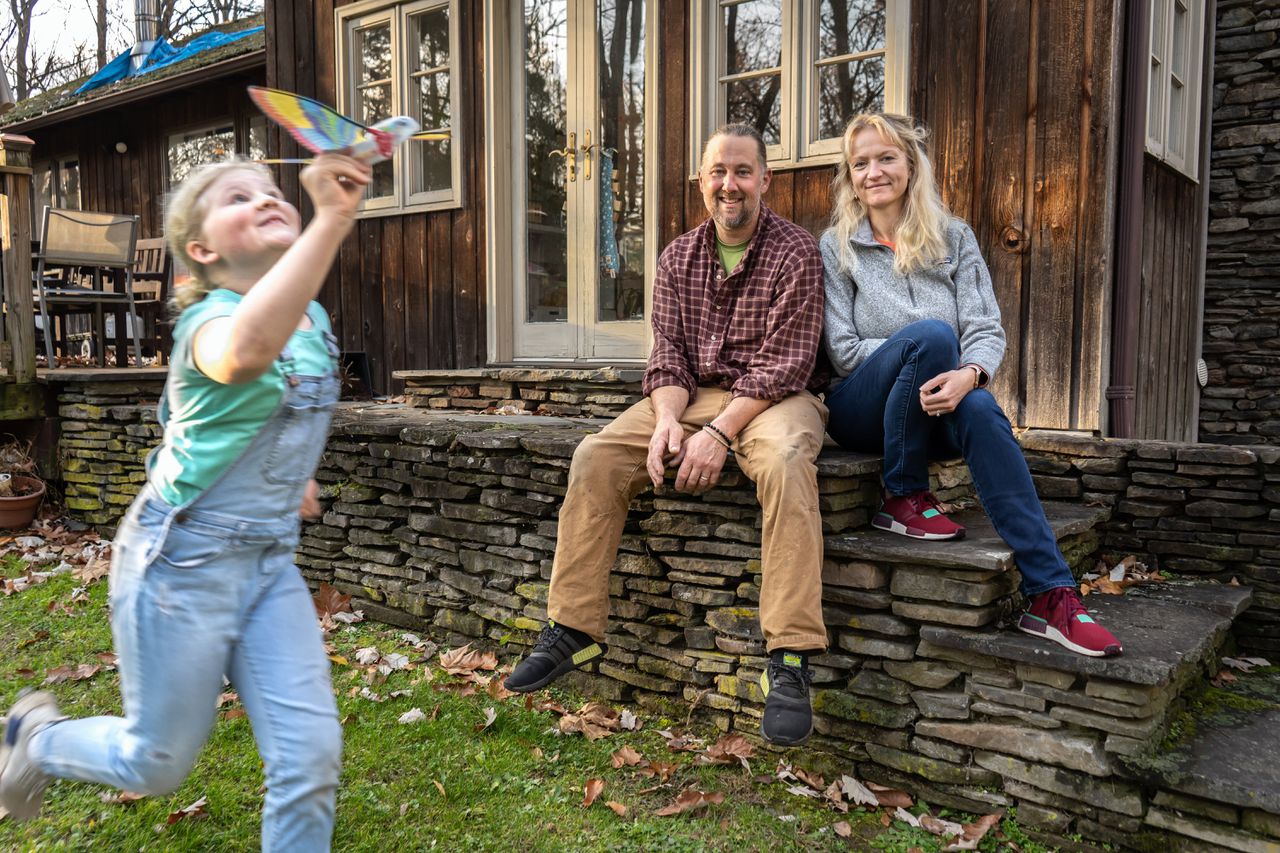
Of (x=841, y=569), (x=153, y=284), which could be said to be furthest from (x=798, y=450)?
(x=153, y=284)

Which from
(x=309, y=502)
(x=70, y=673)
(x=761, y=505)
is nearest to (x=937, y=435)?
(x=761, y=505)

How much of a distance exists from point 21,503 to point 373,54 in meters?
3.76

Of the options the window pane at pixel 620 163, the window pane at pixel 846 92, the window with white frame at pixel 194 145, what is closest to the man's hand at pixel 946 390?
the window pane at pixel 846 92

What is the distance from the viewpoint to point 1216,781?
221 cm

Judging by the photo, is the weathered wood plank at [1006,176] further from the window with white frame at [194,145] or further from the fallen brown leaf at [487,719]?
the window with white frame at [194,145]

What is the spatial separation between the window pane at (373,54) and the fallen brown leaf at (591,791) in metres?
5.46

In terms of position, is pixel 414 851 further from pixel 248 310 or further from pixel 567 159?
pixel 567 159

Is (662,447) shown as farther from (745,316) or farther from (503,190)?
(503,190)

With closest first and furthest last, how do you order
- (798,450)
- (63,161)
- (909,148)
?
(798,450)
(909,148)
(63,161)

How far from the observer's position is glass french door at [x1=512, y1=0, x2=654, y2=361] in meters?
5.56

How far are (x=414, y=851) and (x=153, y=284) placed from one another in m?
7.88

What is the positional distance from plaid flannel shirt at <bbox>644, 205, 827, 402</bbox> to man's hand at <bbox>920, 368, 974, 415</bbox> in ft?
1.36

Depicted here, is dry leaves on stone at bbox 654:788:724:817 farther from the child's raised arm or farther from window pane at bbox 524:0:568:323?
window pane at bbox 524:0:568:323

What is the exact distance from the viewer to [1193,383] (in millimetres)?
5426
